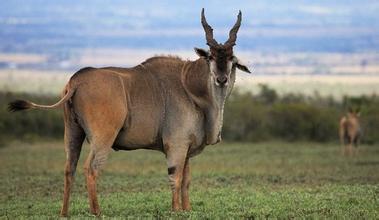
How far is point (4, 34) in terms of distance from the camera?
179125mm

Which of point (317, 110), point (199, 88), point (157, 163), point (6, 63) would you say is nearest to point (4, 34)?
point (6, 63)

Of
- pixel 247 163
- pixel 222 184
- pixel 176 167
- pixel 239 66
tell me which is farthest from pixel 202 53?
pixel 247 163

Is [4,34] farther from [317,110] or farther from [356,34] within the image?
[317,110]

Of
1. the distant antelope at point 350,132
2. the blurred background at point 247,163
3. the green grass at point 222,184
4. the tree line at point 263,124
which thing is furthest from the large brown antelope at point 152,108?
the tree line at point 263,124

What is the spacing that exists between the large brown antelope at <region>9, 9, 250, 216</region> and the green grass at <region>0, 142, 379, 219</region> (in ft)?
2.73

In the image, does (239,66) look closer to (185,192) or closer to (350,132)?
(185,192)

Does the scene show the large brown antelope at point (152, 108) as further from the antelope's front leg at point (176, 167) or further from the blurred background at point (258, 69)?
the blurred background at point (258, 69)

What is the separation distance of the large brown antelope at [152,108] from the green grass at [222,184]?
0.83m

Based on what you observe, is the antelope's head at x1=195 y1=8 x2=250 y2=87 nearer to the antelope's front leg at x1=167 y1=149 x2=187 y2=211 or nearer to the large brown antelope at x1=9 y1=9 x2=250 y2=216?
the large brown antelope at x1=9 y1=9 x2=250 y2=216

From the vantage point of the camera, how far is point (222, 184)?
23.2 m

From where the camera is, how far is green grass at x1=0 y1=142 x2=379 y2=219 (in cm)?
1559

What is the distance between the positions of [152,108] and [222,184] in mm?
7757

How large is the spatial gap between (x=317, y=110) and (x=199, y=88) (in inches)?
1430

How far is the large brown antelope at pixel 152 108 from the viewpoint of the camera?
15055 millimetres
